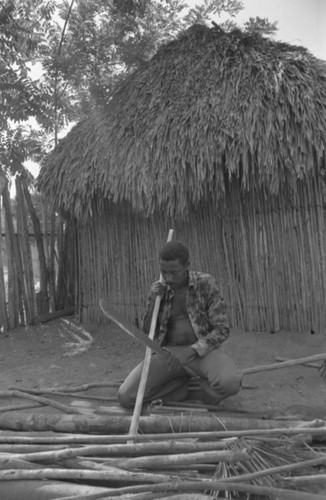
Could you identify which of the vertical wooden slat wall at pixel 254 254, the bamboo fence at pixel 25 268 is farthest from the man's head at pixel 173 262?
the bamboo fence at pixel 25 268

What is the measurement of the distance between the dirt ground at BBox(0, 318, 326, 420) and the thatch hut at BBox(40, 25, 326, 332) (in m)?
0.33

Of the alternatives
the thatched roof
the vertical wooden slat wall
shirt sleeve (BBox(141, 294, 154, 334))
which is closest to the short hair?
shirt sleeve (BBox(141, 294, 154, 334))

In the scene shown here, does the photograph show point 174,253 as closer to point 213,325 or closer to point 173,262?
point 173,262

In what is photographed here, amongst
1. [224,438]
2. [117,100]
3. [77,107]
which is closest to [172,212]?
[117,100]

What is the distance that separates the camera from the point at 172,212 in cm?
538

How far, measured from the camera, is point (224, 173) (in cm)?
529

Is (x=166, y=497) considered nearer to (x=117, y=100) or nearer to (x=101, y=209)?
(x=101, y=209)

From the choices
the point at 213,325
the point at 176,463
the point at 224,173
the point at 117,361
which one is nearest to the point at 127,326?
the point at 176,463

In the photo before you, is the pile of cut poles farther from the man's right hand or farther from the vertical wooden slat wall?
the vertical wooden slat wall

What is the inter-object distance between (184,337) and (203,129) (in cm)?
240

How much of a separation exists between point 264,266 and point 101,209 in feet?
7.43

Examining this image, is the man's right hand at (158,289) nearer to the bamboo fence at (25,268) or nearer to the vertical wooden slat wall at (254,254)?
the vertical wooden slat wall at (254,254)

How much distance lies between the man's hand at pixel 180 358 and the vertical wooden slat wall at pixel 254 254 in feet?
6.88

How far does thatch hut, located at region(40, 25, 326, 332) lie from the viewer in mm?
4809
